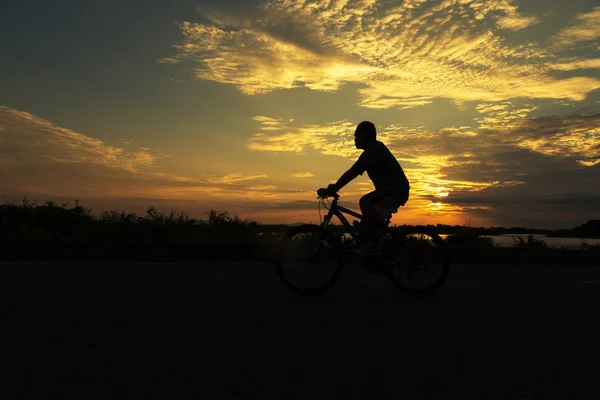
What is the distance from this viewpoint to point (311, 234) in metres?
8.30

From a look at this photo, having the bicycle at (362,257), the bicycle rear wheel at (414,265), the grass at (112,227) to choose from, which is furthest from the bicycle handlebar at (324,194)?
the grass at (112,227)

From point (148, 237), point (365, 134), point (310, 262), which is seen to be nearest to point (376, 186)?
point (365, 134)

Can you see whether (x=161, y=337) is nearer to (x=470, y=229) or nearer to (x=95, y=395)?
(x=95, y=395)

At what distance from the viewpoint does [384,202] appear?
8016mm

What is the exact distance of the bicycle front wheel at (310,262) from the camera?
7.93m

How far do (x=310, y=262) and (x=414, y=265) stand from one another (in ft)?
4.73

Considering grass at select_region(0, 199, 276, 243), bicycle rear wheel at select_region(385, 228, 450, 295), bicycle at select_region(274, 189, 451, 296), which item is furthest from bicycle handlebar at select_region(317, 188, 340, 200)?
grass at select_region(0, 199, 276, 243)

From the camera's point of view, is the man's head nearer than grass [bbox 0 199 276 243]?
Yes

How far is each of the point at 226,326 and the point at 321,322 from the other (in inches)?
36.5

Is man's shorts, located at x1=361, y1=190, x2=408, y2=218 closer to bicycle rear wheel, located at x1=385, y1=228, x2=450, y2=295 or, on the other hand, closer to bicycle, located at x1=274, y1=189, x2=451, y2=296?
bicycle, located at x1=274, y1=189, x2=451, y2=296

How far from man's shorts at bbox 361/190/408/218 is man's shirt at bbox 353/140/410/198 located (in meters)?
0.06

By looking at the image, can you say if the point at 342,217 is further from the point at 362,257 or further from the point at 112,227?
the point at 112,227

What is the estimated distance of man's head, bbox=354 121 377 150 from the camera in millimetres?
8094

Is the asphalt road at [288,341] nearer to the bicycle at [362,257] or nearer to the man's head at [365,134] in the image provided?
the bicycle at [362,257]
